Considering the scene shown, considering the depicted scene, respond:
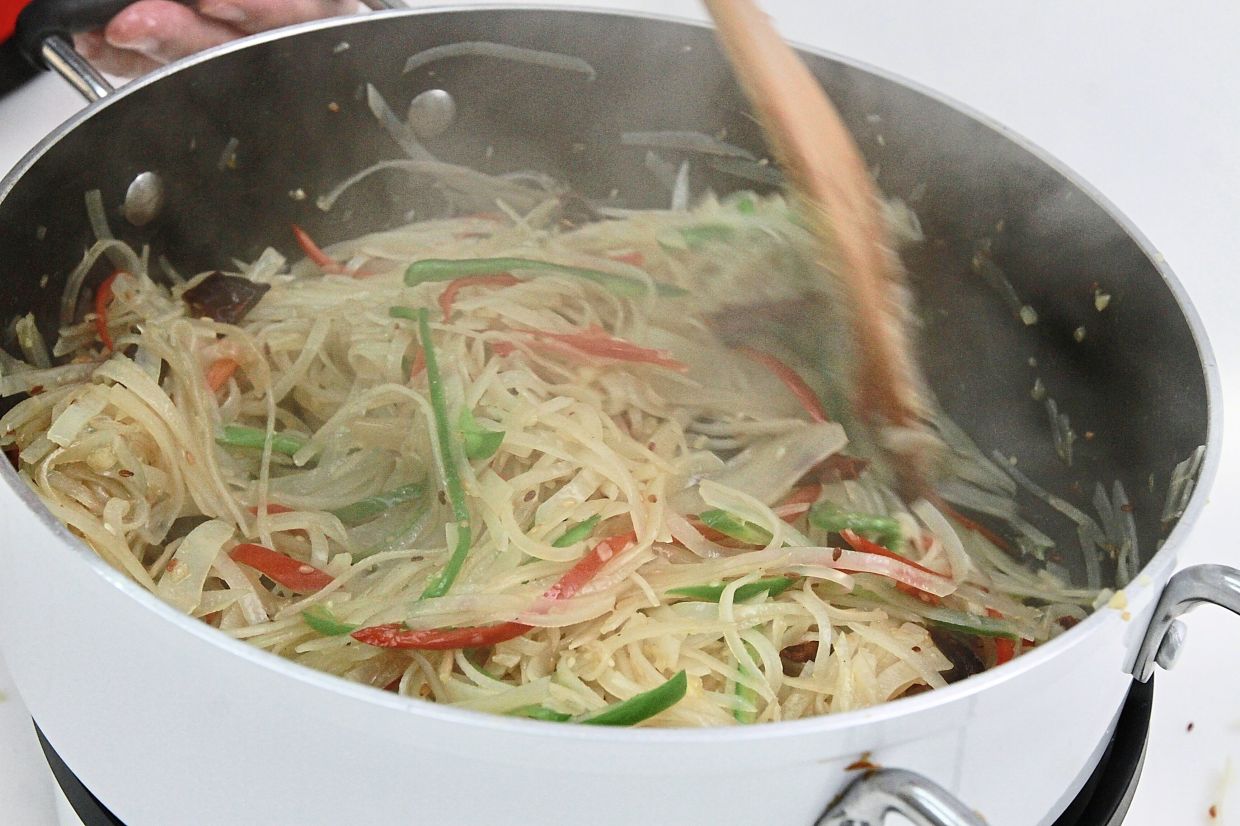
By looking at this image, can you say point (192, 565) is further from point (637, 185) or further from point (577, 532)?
point (637, 185)

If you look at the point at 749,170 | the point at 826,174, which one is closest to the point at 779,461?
the point at 826,174

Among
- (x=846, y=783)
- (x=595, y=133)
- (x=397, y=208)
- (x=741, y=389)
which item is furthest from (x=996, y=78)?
(x=846, y=783)

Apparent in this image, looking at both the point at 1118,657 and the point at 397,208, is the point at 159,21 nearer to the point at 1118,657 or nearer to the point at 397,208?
the point at 397,208

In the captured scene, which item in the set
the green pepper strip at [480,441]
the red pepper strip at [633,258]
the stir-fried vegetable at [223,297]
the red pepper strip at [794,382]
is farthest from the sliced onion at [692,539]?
the stir-fried vegetable at [223,297]

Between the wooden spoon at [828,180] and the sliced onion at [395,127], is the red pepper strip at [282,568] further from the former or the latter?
the sliced onion at [395,127]

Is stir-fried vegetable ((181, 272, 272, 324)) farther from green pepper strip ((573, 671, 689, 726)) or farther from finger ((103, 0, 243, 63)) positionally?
green pepper strip ((573, 671, 689, 726))
